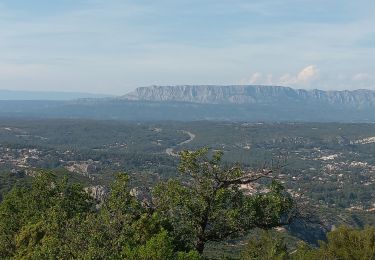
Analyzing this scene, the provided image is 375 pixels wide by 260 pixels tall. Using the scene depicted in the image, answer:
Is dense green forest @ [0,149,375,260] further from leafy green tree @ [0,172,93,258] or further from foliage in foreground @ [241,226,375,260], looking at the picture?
foliage in foreground @ [241,226,375,260]

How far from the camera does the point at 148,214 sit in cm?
2366

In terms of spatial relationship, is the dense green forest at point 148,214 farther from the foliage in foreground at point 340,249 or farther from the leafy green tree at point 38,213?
the foliage in foreground at point 340,249

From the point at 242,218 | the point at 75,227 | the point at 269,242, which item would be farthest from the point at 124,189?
the point at 269,242

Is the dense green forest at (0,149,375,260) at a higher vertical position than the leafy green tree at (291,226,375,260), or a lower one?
higher

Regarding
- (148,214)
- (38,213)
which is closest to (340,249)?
(148,214)

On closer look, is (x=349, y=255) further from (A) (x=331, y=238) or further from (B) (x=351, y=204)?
(B) (x=351, y=204)

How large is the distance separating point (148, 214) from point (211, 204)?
9.94 feet

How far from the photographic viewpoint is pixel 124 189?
2223cm

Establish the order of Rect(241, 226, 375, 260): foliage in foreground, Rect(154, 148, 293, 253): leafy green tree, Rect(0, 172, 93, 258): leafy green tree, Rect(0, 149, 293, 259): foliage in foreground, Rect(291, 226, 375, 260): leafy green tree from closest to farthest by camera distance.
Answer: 1. Rect(0, 149, 293, 259): foliage in foreground
2. Rect(0, 172, 93, 258): leafy green tree
3. Rect(154, 148, 293, 253): leafy green tree
4. Rect(241, 226, 375, 260): foliage in foreground
5. Rect(291, 226, 375, 260): leafy green tree

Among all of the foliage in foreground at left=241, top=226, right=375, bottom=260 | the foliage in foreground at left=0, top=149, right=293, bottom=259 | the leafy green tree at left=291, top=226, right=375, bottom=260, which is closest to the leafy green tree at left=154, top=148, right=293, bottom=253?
the foliage in foreground at left=0, top=149, right=293, bottom=259

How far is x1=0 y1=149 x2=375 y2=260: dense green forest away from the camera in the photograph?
18.1 metres

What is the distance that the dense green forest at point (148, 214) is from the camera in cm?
1811

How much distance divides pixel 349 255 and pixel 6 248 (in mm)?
20796

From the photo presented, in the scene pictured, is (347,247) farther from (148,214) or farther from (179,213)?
(148,214)
